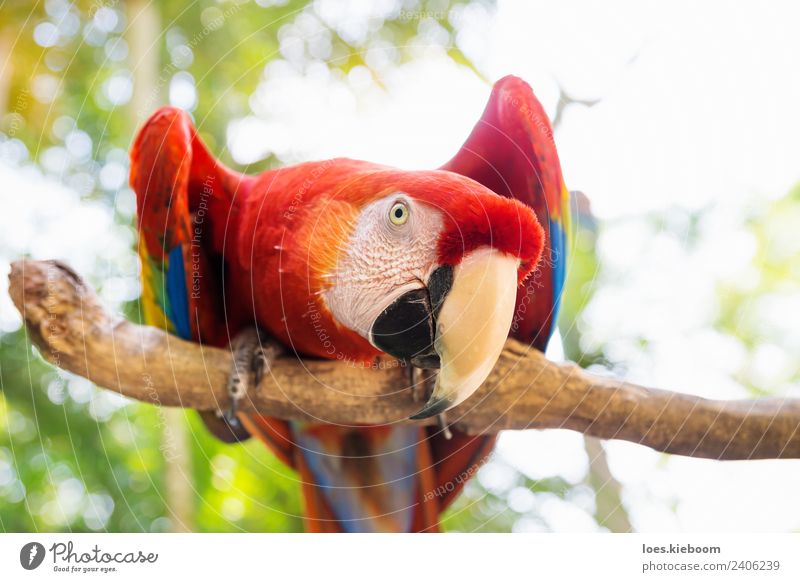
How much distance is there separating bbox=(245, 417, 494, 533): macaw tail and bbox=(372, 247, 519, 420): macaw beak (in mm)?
249

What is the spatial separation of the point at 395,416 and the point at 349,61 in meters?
0.57

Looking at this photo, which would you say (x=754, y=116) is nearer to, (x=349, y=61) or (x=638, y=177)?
(x=638, y=177)

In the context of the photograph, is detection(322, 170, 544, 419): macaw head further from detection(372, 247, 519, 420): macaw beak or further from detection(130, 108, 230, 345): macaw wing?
detection(130, 108, 230, 345): macaw wing

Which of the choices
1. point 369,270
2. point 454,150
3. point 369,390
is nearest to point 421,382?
point 369,390

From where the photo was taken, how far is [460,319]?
0.66 m

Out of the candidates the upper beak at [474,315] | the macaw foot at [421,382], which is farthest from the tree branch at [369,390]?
the upper beak at [474,315]

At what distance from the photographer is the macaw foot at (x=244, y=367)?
0.80 meters

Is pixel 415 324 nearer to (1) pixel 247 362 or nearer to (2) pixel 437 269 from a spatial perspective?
(2) pixel 437 269

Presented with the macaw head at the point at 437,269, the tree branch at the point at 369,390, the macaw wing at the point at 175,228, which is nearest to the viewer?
the macaw head at the point at 437,269

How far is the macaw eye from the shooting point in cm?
69

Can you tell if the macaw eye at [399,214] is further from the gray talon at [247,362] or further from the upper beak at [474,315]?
the gray talon at [247,362]

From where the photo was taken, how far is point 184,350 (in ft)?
2.58

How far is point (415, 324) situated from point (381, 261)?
0.09m

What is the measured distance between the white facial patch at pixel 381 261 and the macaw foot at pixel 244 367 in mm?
162
